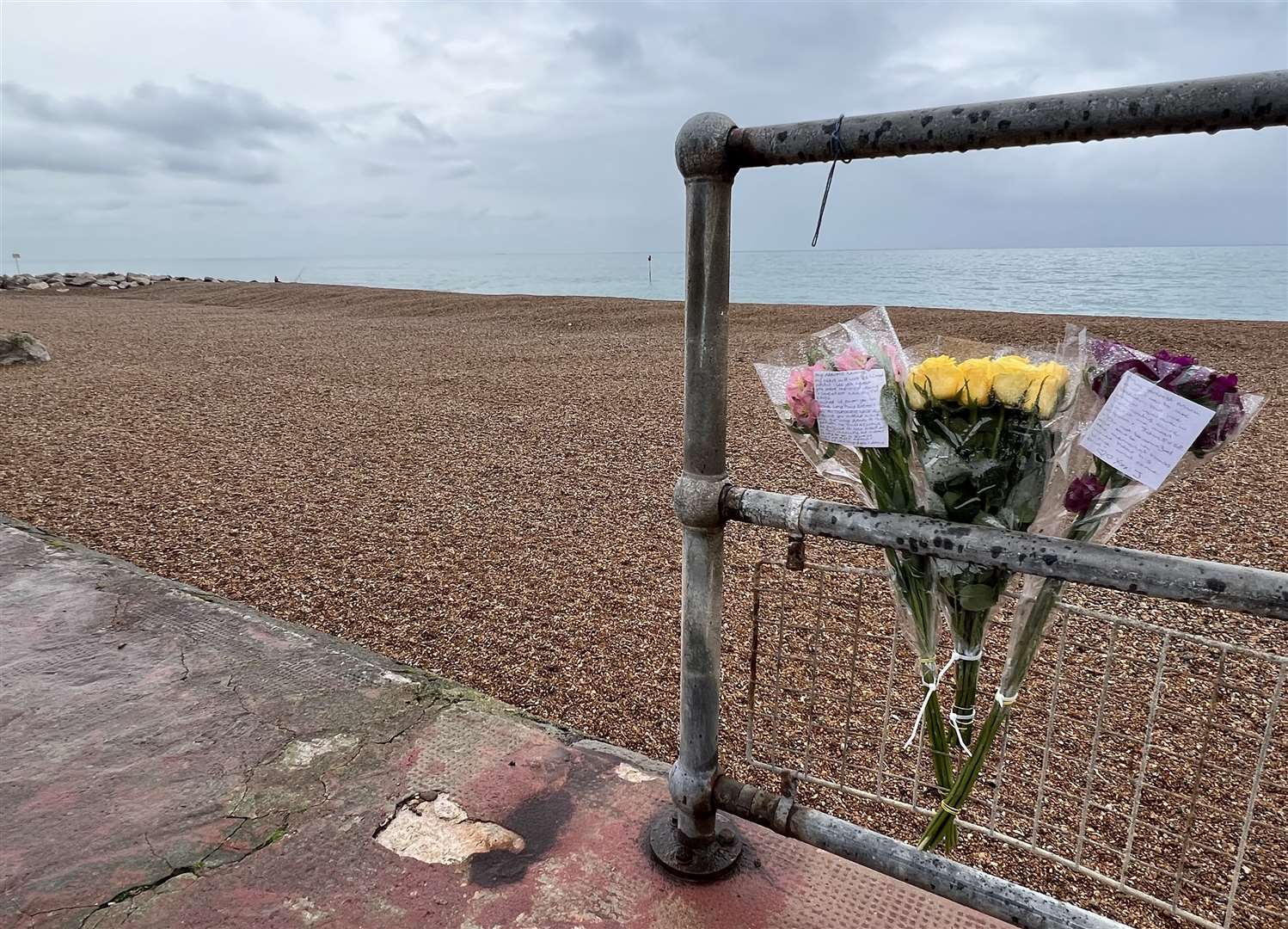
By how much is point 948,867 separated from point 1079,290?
33560 mm

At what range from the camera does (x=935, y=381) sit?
1.44m

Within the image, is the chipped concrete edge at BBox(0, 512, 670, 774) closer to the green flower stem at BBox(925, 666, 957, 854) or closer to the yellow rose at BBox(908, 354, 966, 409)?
the green flower stem at BBox(925, 666, 957, 854)

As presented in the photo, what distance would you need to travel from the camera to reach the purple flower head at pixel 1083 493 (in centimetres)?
142

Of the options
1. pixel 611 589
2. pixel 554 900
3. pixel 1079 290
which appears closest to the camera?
pixel 554 900

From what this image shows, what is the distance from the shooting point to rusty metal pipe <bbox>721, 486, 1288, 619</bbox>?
1.21 meters

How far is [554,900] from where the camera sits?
6.08 feet

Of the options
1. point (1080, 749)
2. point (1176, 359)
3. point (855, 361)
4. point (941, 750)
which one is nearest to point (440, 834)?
point (941, 750)

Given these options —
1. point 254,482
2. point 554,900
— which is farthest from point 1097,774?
point 254,482

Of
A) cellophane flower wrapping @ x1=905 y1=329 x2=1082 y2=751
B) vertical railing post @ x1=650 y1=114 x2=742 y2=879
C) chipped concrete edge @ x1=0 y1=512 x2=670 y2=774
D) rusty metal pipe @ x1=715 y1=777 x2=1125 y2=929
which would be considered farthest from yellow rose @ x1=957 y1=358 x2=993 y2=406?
chipped concrete edge @ x1=0 y1=512 x2=670 y2=774

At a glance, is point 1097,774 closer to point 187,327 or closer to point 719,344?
point 719,344

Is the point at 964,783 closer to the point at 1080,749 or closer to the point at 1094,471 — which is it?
the point at 1094,471

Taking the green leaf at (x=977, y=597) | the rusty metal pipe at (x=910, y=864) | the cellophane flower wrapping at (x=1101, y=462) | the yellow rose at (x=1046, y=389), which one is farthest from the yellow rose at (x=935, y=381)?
the rusty metal pipe at (x=910, y=864)

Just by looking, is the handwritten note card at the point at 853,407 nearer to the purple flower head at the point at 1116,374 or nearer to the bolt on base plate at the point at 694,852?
the purple flower head at the point at 1116,374

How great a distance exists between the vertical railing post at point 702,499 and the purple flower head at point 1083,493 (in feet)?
2.13
